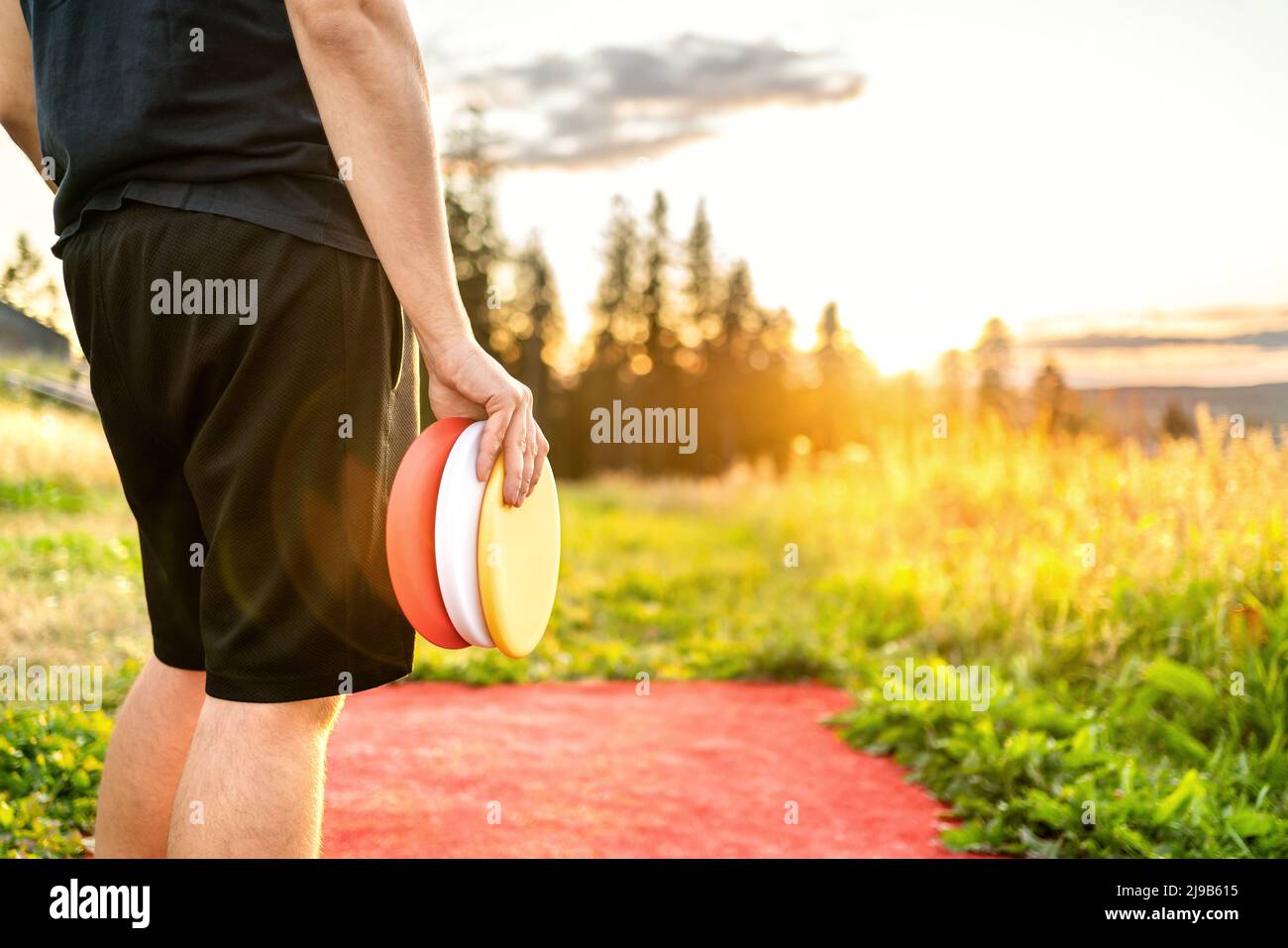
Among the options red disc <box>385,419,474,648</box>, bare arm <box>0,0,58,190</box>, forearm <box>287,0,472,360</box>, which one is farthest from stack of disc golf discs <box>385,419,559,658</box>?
bare arm <box>0,0,58,190</box>

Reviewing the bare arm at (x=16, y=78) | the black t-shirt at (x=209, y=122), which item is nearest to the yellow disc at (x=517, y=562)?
the black t-shirt at (x=209, y=122)

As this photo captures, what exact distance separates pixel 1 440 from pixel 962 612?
7.39 metres

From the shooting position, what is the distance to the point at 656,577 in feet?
29.9

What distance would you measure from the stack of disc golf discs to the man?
0.05 m

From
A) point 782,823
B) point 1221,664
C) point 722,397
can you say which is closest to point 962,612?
point 1221,664

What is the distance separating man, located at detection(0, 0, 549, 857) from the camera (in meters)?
1.77

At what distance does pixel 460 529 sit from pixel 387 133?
2.29 feet

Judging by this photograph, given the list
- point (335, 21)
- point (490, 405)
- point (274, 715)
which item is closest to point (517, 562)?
point (490, 405)

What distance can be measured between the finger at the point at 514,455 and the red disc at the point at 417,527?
0.35 feet

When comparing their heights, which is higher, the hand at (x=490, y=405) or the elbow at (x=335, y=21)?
the elbow at (x=335, y=21)

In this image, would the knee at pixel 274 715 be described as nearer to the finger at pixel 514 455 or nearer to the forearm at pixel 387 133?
the finger at pixel 514 455

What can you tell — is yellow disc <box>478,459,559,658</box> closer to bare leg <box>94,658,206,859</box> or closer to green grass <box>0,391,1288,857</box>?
bare leg <box>94,658,206,859</box>

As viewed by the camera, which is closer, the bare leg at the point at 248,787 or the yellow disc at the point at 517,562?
the bare leg at the point at 248,787

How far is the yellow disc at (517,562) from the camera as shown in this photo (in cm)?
198
